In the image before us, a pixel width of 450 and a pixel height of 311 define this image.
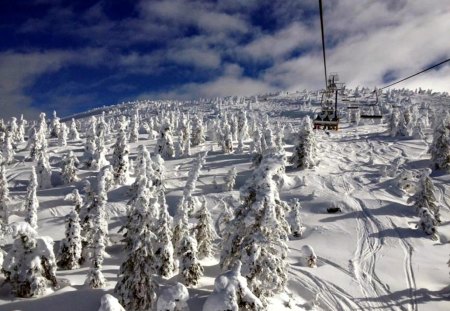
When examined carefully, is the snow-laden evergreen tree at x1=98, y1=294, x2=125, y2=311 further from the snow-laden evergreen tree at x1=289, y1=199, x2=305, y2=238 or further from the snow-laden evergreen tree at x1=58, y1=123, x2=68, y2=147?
the snow-laden evergreen tree at x1=58, y1=123, x2=68, y2=147

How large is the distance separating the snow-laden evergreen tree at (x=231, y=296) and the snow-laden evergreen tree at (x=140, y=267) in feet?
24.6

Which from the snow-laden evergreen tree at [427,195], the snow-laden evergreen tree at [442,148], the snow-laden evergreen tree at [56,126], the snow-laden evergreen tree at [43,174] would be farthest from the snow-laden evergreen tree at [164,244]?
the snow-laden evergreen tree at [56,126]

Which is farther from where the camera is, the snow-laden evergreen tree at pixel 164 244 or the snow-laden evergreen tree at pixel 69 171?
the snow-laden evergreen tree at pixel 69 171

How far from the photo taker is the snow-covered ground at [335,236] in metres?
34.2

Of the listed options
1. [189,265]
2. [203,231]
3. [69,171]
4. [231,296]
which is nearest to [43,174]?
[69,171]

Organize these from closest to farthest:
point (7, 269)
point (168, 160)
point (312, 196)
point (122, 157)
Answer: point (7, 269) < point (312, 196) < point (122, 157) < point (168, 160)

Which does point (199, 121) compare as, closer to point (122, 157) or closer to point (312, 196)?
point (122, 157)

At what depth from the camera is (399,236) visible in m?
50.9

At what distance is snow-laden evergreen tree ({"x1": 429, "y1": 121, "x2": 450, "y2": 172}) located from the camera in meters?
73.8

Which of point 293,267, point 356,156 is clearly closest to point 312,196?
point 293,267

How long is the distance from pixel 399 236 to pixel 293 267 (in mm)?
18529

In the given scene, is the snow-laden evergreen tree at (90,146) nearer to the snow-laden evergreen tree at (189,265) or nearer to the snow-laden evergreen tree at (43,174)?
the snow-laden evergreen tree at (43,174)

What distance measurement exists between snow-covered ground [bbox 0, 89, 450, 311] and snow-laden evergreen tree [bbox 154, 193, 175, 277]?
158 centimetres

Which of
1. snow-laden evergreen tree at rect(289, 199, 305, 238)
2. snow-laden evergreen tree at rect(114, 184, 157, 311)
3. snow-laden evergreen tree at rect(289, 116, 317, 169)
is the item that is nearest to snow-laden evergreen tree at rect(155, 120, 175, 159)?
snow-laden evergreen tree at rect(289, 116, 317, 169)
